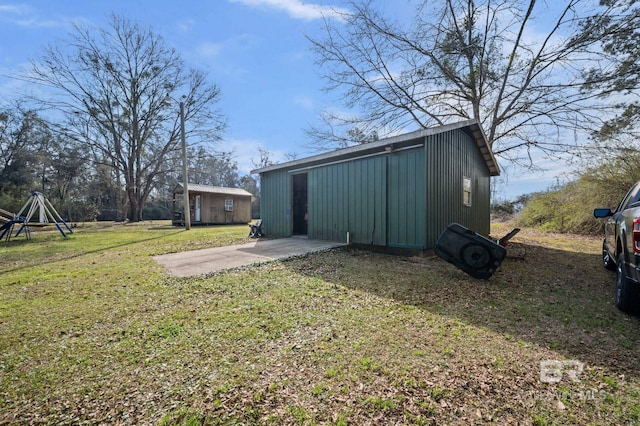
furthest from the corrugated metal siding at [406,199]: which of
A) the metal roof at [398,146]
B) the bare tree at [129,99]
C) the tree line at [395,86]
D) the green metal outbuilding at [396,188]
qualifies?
the bare tree at [129,99]

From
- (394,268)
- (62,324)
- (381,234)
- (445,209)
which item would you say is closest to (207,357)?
(62,324)

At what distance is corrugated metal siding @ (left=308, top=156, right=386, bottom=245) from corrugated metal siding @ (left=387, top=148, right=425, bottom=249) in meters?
0.22

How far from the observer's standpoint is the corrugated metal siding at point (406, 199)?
6.24 meters

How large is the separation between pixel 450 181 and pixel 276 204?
5854 millimetres

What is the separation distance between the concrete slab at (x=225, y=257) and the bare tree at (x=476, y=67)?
8.22 m

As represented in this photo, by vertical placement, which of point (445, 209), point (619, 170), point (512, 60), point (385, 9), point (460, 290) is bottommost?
point (460, 290)

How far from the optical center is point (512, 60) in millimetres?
10461

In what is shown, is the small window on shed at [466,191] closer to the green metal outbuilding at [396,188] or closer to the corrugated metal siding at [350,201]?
the green metal outbuilding at [396,188]

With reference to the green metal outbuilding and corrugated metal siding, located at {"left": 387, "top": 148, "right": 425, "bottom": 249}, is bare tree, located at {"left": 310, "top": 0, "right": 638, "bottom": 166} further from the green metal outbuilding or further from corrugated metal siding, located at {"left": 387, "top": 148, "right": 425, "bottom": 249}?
corrugated metal siding, located at {"left": 387, "top": 148, "right": 425, "bottom": 249}

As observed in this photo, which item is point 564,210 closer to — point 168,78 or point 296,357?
point 296,357

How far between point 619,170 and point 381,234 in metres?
9.64

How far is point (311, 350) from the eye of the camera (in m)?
2.36

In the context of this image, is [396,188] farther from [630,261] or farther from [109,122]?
[109,122]

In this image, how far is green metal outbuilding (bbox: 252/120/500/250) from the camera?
6.32 metres
